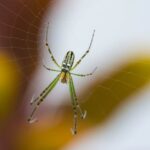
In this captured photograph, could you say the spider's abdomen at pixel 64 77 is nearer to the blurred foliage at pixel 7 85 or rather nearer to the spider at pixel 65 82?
the spider at pixel 65 82

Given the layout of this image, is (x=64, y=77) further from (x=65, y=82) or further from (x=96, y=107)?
(x=96, y=107)

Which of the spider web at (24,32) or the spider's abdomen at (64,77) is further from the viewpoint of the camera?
the spider's abdomen at (64,77)

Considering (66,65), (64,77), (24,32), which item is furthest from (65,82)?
(24,32)

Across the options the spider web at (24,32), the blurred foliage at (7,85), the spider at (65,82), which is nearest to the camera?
the blurred foliage at (7,85)

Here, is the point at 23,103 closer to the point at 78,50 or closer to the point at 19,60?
the point at 19,60

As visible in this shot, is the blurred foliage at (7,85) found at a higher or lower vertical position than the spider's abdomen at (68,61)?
lower

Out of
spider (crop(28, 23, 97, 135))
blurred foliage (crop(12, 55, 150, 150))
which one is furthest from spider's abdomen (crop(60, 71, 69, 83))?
blurred foliage (crop(12, 55, 150, 150))

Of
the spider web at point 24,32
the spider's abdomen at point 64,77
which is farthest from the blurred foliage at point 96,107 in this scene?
the spider's abdomen at point 64,77

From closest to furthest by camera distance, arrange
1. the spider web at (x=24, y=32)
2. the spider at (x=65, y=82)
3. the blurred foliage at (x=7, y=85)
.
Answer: the blurred foliage at (x=7, y=85)
the spider web at (x=24, y=32)
the spider at (x=65, y=82)
